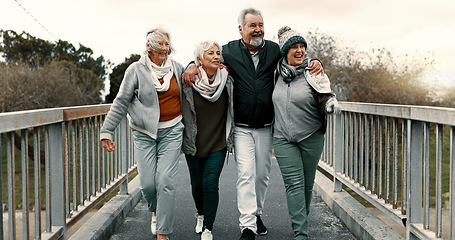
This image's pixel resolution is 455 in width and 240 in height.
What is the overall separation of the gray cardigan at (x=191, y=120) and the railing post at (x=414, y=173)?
1.45 metres

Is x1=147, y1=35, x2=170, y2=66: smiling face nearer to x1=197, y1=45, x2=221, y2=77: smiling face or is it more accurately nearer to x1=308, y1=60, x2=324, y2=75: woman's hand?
x1=197, y1=45, x2=221, y2=77: smiling face

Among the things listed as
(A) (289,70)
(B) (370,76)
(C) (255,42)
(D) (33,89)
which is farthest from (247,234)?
(D) (33,89)

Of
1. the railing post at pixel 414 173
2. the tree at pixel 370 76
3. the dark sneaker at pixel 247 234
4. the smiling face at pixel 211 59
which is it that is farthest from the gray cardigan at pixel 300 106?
the tree at pixel 370 76

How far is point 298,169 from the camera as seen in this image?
405 cm

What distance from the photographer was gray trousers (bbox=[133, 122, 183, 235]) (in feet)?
13.3

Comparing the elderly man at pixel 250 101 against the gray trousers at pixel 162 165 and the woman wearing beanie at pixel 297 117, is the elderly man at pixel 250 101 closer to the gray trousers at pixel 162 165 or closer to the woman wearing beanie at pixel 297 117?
the woman wearing beanie at pixel 297 117

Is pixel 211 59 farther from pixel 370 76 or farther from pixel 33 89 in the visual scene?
pixel 33 89

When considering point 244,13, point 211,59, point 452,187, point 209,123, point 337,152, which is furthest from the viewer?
point 337,152

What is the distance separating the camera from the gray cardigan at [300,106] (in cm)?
396

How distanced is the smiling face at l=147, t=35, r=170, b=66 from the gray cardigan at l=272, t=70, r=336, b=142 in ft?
3.31

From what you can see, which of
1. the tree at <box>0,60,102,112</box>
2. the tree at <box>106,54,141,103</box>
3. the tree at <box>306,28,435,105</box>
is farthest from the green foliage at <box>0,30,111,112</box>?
the tree at <box>306,28,435,105</box>

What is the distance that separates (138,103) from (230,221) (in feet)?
5.76

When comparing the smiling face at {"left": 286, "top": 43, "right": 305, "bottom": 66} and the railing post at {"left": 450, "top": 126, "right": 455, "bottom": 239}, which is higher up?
the smiling face at {"left": 286, "top": 43, "right": 305, "bottom": 66}

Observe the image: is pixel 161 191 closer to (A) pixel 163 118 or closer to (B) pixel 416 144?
(A) pixel 163 118
